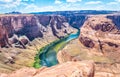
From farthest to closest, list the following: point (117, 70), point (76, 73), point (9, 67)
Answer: point (9, 67) < point (117, 70) < point (76, 73)

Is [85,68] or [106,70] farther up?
[85,68]

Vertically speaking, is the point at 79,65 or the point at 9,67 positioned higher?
the point at 79,65

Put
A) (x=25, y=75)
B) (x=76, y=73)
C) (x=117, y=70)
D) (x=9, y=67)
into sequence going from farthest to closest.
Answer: (x=9, y=67)
(x=117, y=70)
(x=25, y=75)
(x=76, y=73)

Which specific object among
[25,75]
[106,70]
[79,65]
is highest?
[79,65]

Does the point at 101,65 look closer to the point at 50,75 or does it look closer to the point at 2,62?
the point at 2,62

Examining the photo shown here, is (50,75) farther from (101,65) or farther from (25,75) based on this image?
(101,65)

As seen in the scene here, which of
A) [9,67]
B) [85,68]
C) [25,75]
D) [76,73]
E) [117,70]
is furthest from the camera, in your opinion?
[9,67]

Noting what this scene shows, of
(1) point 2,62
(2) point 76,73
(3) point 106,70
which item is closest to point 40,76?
(2) point 76,73

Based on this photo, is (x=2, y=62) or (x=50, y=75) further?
(x=2, y=62)

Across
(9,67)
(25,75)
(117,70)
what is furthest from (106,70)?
(25,75)

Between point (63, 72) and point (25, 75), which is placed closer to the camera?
point (63, 72)
